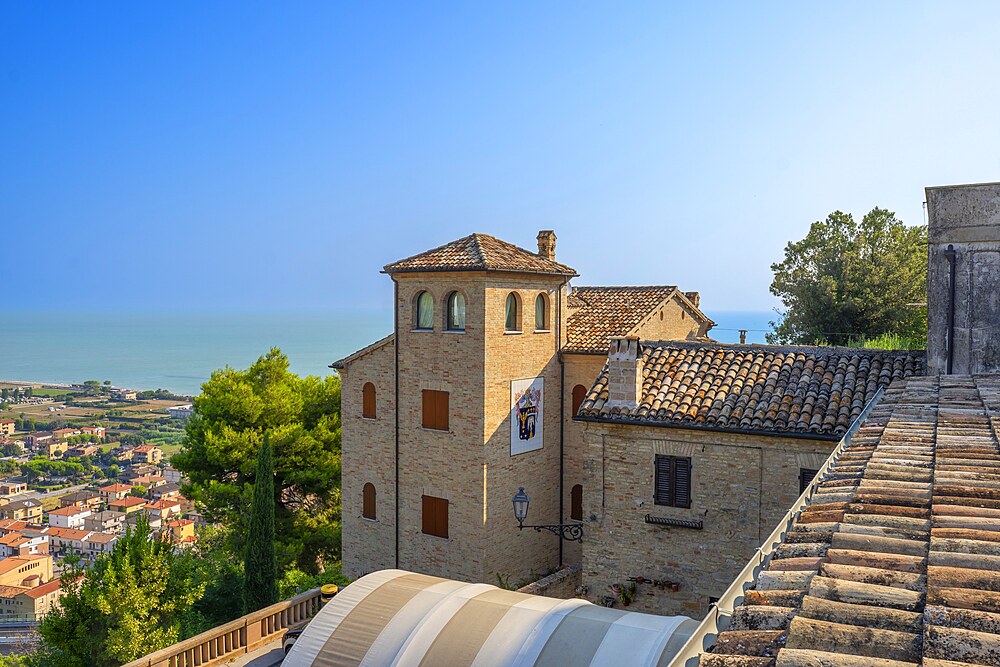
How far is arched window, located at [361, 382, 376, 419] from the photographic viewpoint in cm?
2081

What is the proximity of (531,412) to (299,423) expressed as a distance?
421 inches

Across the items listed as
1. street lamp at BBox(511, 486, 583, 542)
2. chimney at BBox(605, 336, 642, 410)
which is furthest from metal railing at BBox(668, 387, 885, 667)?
street lamp at BBox(511, 486, 583, 542)

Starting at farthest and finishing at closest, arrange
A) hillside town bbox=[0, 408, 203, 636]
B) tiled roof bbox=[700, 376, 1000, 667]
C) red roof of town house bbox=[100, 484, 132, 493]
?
red roof of town house bbox=[100, 484, 132, 493] → hillside town bbox=[0, 408, 203, 636] → tiled roof bbox=[700, 376, 1000, 667]

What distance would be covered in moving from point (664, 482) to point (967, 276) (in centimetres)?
664

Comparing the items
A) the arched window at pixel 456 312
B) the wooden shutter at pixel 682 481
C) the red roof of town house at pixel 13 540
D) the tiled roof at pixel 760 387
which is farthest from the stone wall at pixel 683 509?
the red roof of town house at pixel 13 540

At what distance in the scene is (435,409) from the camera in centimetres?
1936

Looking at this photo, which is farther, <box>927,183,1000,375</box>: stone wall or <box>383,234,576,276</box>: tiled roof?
<box>383,234,576,276</box>: tiled roof

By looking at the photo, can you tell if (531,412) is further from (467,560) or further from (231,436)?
(231,436)

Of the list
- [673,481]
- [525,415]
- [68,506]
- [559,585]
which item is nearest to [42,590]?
[68,506]

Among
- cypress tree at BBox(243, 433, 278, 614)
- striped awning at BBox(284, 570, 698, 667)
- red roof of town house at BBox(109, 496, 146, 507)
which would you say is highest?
striped awning at BBox(284, 570, 698, 667)

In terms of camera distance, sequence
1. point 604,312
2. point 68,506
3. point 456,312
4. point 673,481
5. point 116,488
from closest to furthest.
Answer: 1. point 673,481
2. point 456,312
3. point 604,312
4. point 68,506
5. point 116,488

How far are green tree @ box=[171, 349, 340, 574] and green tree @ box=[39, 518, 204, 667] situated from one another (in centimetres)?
801

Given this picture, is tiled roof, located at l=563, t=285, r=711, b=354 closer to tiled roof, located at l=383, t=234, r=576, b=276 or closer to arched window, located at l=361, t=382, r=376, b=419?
tiled roof, located at l=383, t=234, r=576, b=276

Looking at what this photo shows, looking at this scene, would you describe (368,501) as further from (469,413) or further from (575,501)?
(575,501)
